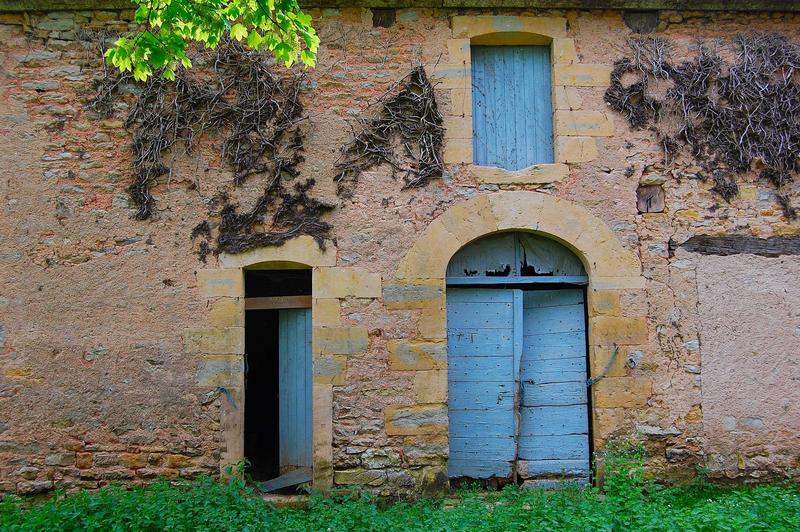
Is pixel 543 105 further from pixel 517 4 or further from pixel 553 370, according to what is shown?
pixel 553 370

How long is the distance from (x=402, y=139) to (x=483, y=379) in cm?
222

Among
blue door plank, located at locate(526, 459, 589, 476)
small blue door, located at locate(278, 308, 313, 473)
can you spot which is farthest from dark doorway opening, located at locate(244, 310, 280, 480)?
blue door plank, located at locate(526, 459, 589, 476)

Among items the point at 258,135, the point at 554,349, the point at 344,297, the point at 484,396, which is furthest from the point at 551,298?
the point at 258,135

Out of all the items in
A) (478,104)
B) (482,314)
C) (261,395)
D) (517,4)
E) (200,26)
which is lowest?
(261,395)

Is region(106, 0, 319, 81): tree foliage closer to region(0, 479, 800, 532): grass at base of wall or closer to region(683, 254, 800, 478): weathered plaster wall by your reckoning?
region(0, 479, 800, 532): grass at base of wall

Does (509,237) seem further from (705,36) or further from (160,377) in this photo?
(160,377)

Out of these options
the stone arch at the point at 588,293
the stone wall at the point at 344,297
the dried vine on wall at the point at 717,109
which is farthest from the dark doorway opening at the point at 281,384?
the dried vine on wall at the point at 717,109

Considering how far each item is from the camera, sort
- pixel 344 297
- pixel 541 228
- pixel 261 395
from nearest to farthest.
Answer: pixel 344 297, pixel 541 228, pixel 261 395

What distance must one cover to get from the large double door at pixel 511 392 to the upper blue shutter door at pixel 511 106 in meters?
1.24

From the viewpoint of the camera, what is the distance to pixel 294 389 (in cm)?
579

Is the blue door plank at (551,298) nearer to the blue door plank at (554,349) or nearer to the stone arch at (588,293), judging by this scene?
the stone arch at (588,293)

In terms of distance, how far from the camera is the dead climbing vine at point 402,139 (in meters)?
5.69

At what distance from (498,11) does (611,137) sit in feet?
4.94

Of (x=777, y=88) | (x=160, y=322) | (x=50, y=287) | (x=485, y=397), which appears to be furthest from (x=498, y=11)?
(x=50, y=287)
